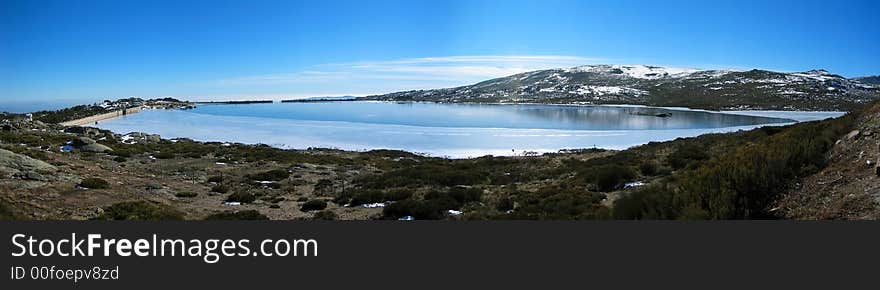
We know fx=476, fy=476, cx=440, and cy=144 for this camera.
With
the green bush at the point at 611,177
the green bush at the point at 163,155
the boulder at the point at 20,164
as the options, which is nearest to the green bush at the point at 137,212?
the boulder at the point at 20,164

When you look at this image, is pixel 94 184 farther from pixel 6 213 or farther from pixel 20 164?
pixel 6 213

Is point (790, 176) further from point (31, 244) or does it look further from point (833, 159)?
point (31, 244)

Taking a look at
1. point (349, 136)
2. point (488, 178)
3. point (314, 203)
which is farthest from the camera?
point (349, 136)

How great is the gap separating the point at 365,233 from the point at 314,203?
319 inches

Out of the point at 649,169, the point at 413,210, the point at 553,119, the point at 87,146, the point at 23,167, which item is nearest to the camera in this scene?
the point at 413,210

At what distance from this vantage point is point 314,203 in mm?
13164

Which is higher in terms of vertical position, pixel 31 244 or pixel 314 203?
pixel 31 244

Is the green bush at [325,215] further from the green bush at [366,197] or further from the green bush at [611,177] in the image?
the green bush at [611,177]

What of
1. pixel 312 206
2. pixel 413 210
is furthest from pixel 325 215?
pixel 413 210

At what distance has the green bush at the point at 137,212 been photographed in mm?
10244

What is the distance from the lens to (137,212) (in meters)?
10.6

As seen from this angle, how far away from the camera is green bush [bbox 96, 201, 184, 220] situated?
10244mm

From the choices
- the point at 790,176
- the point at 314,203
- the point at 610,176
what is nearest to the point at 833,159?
the point at 790,176

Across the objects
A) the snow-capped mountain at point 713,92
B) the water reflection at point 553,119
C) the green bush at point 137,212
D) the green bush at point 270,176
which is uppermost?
the snow-capped mountain at point 713,92
